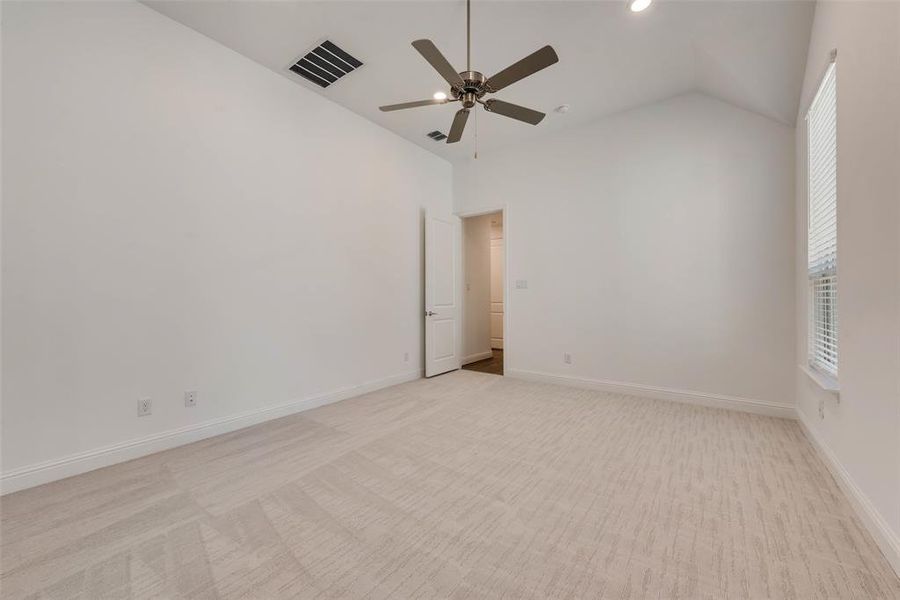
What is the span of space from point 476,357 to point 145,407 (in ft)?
14.4

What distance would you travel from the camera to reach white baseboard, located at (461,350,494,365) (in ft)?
18.4

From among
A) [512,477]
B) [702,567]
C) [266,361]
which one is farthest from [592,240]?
[266,361]

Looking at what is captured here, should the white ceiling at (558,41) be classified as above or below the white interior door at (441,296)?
above

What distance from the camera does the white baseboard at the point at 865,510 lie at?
138cm

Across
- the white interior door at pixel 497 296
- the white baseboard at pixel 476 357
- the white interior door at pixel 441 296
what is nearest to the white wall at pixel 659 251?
the white interior door at pixel 441 296

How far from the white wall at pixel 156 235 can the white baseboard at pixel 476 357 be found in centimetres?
220

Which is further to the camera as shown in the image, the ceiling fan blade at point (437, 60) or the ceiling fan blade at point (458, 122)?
the ceiling fan blade at point (458, 122)

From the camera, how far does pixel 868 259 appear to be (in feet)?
5.20

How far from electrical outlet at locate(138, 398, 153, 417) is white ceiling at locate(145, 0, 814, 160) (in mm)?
2777

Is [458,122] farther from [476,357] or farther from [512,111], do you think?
[476,357]

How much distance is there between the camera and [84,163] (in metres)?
2.18

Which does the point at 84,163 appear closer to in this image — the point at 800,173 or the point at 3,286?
the point at 3,286

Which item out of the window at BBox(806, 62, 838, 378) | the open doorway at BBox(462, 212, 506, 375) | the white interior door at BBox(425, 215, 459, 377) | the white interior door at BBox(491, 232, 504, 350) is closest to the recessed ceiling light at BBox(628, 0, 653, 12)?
the window at BBox(806, 62, 838, 378)

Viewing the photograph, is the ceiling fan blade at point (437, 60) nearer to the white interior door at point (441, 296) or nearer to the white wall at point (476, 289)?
the white interior door at point (441, 296)
